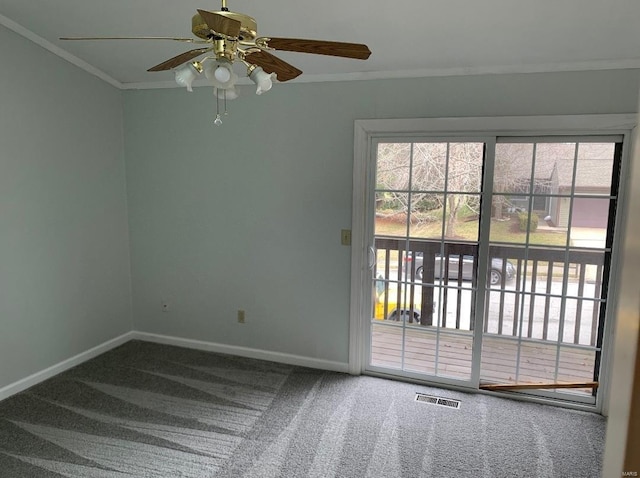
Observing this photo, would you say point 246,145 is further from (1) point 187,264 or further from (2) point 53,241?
(2) point 53,241

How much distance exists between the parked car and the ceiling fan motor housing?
2.17 metres

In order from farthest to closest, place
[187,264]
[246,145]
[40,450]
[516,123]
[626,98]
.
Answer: [187,264], [246,145], [516,123], [626,98], [40,450]

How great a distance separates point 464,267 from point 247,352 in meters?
1.99

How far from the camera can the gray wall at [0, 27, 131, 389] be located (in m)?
2.99

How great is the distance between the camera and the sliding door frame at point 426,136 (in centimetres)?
274

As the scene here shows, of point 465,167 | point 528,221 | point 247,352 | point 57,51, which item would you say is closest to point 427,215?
point 465,167

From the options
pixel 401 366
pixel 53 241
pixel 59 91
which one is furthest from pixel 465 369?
pixel 59 91

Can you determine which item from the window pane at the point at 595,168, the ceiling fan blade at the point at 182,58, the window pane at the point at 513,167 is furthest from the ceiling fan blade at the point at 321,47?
the window pane at the point at 595,168

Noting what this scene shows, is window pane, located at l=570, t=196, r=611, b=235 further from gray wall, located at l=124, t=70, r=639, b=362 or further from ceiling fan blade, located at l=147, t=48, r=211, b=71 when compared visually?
ceiling fan blade, located at l=147, t=48, r=211, b=71

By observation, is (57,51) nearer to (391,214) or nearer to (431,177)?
(391,214)

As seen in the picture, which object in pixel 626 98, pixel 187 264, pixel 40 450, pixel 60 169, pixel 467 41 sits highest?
pixel 467 41

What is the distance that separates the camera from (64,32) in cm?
297

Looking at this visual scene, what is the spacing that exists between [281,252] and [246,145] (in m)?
0.93

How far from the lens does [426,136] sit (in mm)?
3104
